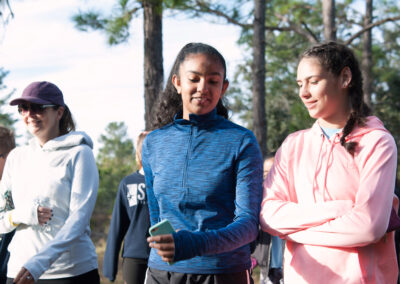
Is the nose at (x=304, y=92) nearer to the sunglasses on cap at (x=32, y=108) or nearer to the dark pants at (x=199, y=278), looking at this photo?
the dark pants at (x=199, y=278)

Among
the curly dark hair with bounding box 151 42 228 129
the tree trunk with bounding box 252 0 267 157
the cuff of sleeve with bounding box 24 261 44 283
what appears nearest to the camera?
the curly dark hair with bounding box 151 42 228 129

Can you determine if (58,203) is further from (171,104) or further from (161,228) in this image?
(161,228)

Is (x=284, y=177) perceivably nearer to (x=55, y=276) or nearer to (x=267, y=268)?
(x=55, y=276)

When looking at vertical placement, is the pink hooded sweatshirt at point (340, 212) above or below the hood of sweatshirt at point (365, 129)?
below

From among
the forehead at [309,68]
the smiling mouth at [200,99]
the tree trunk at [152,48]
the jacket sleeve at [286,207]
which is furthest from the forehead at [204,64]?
the tree trunk at [152,48]

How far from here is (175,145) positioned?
7.52 ft

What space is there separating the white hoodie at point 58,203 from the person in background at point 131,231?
106 cm

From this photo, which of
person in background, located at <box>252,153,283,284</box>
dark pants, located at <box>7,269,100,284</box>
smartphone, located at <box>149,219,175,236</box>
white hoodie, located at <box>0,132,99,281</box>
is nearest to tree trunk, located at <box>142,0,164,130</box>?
person in background, located at <box>252,153,283,284</box>

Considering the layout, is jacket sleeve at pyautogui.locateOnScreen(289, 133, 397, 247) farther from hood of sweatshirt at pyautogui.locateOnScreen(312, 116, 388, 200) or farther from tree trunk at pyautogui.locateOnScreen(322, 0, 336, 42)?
tree trunk at pyautogui.locateOnScreen(322, 0, 336, 42)

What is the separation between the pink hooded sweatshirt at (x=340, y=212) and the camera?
2105 millimetres

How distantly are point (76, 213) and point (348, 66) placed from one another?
1.82m

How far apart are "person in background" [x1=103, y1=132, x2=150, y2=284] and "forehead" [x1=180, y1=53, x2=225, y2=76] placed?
2.19 meters

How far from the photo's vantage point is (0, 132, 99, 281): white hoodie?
3.01 m

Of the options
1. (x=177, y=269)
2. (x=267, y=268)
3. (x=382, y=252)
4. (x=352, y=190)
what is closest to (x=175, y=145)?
(x=177, y=269)
